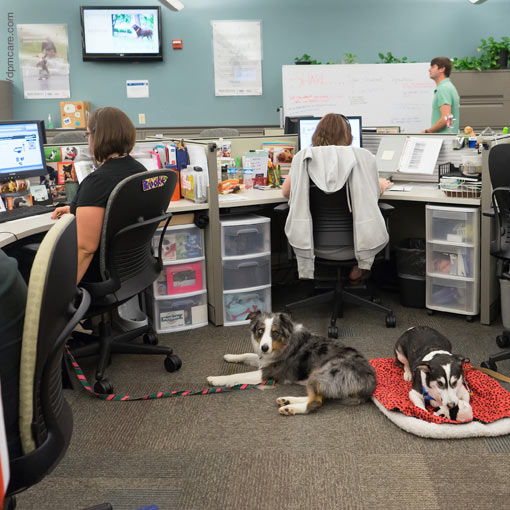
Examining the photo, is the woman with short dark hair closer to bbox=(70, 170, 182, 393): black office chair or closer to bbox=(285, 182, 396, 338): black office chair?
bbox=(70, 170, 182, 393): black office chair

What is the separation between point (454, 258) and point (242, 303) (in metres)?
1.20

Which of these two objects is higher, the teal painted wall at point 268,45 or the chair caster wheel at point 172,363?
the teal painted wall at point 268,45

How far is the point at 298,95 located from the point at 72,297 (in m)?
5.90

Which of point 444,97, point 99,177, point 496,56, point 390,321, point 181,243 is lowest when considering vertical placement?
point 390,321

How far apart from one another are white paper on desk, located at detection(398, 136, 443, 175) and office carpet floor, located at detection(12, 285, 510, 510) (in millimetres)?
1504

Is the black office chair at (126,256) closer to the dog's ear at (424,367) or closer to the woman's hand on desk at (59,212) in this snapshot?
→ the woman's hand on desk at (59,212)

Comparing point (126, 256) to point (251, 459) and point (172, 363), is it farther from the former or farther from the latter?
point (251, 459)

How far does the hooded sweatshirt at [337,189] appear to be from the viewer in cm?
319

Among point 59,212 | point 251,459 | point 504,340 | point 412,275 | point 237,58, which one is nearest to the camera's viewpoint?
point 251,459

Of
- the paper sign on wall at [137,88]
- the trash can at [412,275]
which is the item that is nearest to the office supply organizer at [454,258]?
the trash can at [412,275]

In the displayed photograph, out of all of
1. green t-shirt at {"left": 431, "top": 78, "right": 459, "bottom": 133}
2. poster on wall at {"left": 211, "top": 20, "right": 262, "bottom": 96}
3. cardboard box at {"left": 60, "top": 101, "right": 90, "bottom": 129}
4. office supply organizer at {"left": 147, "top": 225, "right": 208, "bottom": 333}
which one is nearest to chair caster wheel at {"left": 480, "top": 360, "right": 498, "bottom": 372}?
office supply organizer at {"left": 147, "top": 225, "right": 208, "bottom": 333}

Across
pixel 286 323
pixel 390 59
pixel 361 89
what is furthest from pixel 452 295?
pixel 390 59

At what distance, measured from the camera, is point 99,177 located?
103 inches

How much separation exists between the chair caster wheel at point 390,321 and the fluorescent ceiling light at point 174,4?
4.60 metres
